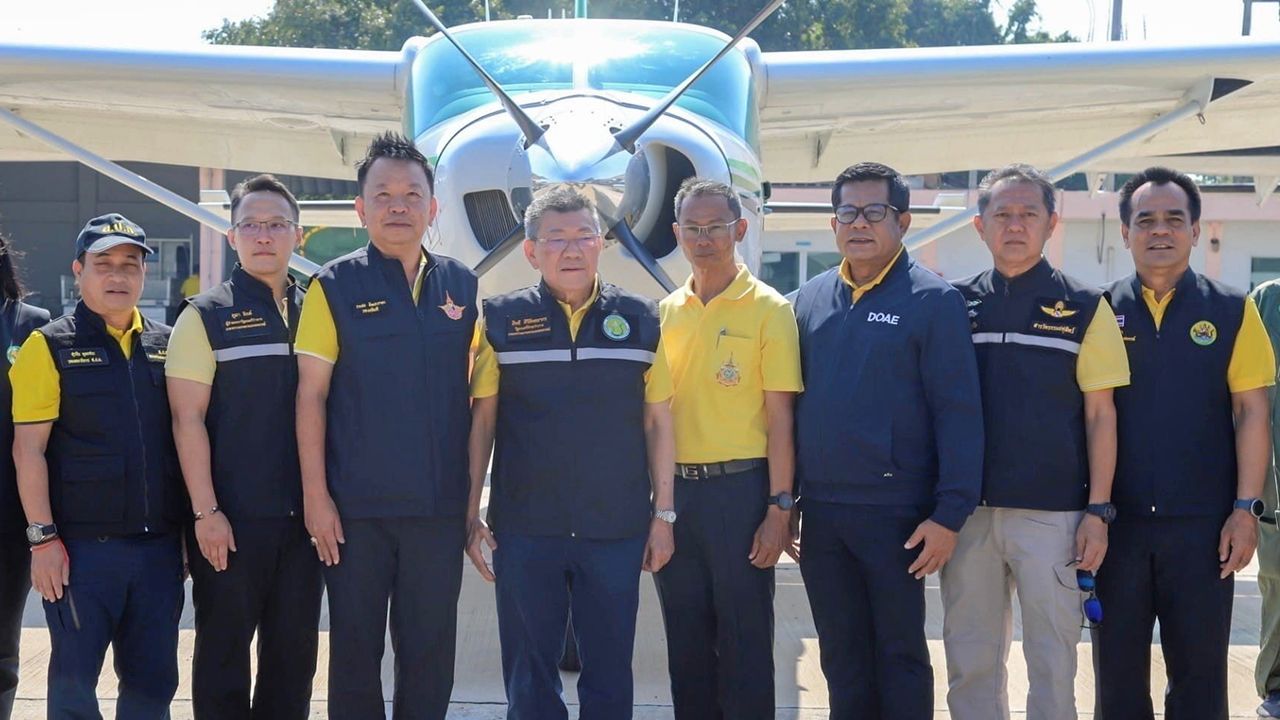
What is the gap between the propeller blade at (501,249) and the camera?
17.3ft

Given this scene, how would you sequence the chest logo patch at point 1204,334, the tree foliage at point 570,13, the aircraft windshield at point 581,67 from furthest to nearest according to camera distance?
the tree foliage at point 570,13, the aircraft windshield at point 581,67, the chest logo patch at point 1204,334

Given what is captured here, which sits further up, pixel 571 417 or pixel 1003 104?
pixel 1003 104

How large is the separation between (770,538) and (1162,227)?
1646 mm

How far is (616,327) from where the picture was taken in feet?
12.4

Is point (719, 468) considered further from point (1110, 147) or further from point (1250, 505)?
point (1110, 147)

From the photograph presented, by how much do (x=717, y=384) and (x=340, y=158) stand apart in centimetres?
681

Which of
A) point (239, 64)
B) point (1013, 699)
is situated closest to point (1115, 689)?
point (1013, 699)

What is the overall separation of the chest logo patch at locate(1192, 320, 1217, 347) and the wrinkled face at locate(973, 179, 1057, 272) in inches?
22.5

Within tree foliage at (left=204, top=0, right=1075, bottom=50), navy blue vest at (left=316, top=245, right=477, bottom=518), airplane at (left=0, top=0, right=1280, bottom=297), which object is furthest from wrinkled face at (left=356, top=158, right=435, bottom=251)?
tree foliage at (left=204, top=0, right=1075, bottom=50)

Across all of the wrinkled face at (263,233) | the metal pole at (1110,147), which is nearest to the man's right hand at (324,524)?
the wrinkled face at (263,233)

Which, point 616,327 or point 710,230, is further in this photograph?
point 710,230

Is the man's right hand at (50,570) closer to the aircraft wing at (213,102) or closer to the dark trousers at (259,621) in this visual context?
the dark trousers at (259,621)

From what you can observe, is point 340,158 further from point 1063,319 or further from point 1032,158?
point 1063,319

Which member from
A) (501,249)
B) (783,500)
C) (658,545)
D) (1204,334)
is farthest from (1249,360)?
(501,249)
